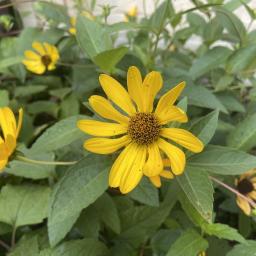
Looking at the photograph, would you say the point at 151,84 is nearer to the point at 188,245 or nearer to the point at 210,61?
the point at 188,245

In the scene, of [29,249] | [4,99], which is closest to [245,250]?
[29,249]

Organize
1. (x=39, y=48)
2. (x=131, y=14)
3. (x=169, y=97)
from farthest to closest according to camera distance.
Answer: (x=131, y=14) → (x=39, y=48) → (x=169, y=97)

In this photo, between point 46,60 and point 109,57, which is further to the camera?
point 46,60

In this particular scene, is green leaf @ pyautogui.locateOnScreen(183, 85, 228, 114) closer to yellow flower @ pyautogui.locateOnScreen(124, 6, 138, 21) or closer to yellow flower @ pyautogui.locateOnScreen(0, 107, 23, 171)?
yellow flower @ pyautogui.locateOnScreen(0, 107, 23, 171)

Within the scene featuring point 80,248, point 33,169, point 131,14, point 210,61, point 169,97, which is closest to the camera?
point 169,97

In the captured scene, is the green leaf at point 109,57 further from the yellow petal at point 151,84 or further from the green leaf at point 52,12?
the green leaf at point 52,12

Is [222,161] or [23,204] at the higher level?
[222,161]

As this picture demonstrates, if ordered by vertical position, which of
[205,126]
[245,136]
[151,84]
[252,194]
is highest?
[151,84]

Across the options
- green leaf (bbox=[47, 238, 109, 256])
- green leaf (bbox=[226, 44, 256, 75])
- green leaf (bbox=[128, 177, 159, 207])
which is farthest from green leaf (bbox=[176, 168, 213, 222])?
green leaf (bbox=[226, 44, 256, 75])
